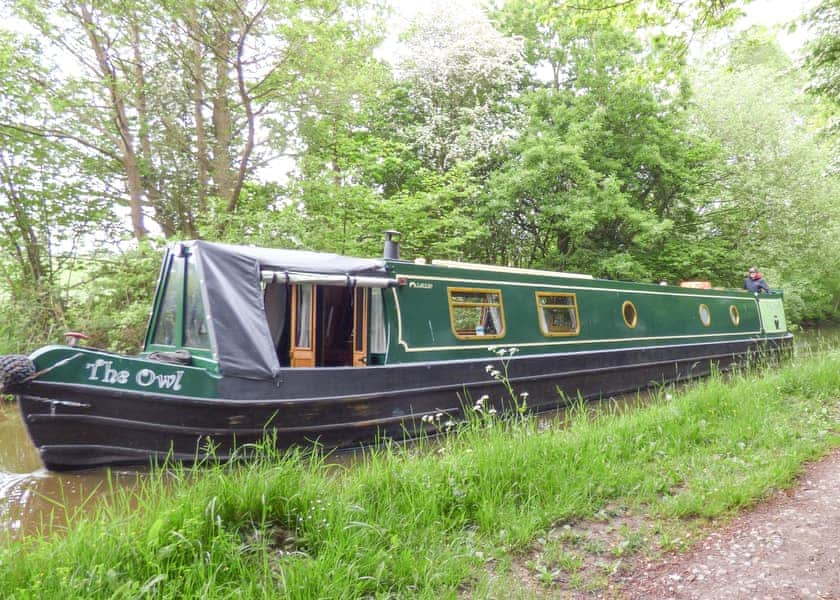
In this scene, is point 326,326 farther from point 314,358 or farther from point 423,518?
point 423,518

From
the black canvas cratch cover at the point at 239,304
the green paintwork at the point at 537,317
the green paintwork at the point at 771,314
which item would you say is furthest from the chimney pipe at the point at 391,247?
the green paintwork at the point at 771,314

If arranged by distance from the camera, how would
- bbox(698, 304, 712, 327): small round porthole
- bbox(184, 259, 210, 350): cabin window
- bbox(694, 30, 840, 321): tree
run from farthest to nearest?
1. bbox(694, 30, 840, 321): tree
2. bbox(698, 304, 712, 327): small round porthole
3. bbox(184, 259, 210, 350): cabin window

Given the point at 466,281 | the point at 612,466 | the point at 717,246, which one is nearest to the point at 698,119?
the point at 717,246

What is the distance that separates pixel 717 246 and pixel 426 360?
12.5 metres

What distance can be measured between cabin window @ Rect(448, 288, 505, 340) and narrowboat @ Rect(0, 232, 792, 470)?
0.7 inches

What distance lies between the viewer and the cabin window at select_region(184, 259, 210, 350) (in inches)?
197

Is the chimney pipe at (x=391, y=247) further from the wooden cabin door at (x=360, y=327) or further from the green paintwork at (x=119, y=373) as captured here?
the green paintwork at (x=119, y=373)

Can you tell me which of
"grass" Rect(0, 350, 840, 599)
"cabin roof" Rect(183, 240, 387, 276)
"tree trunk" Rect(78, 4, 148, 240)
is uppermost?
"tree trunk" Rect(78, 4, 148, 240)

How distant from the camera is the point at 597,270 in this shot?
14352mm

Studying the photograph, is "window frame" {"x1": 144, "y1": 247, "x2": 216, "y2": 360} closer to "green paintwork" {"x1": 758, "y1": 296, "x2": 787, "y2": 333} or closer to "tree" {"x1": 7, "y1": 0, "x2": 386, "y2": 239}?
"tree" {"x1": 7, "y1": 0, "x2": 386, "y2": 239}

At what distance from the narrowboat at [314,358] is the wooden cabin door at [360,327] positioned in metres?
0.02

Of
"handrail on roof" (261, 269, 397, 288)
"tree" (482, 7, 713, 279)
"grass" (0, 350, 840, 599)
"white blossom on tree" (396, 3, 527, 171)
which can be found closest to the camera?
"grass" (0, 350, 840, 599)

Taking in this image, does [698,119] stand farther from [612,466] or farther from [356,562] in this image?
[356,562]

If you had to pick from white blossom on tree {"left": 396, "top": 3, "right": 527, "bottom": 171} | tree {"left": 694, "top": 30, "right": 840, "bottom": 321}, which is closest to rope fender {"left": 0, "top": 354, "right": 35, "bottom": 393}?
white blossom on tree {"left": 396, "top": 3, "right": 527, "bottom": 171}
